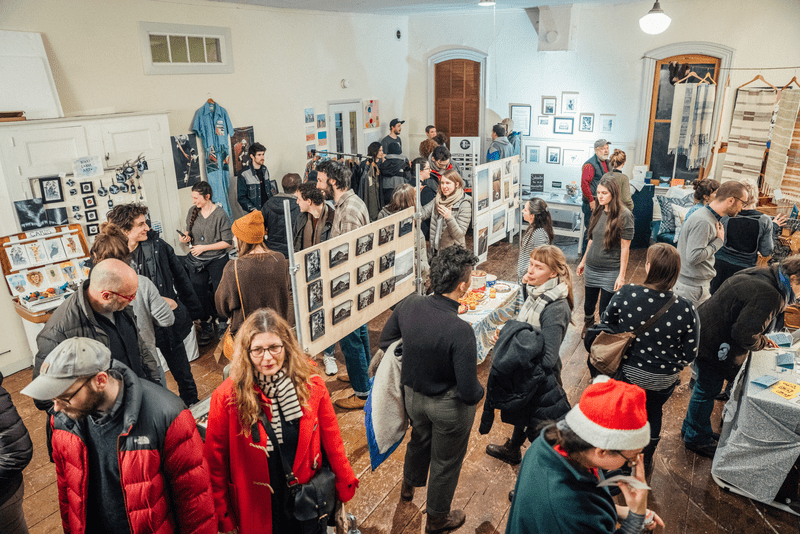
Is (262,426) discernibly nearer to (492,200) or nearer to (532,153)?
(492,200)

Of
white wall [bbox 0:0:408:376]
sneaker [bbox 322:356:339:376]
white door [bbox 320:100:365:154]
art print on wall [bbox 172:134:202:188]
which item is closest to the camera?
sneaker [bbox 322:356:339:376]

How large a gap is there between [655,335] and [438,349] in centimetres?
122

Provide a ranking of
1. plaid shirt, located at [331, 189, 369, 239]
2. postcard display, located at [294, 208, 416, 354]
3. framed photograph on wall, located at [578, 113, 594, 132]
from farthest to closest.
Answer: framed photograph on wall, located at [578, 113, 594, 132] < plaid shirt, located at [331, 189, 369, 239] < postcard display, located at [294, 208, 416, 354]

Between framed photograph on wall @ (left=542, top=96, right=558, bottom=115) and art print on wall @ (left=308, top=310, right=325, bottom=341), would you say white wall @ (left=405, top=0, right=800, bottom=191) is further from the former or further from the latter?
art print on wall @ (left=308, top=310, right=325, bottom=341)

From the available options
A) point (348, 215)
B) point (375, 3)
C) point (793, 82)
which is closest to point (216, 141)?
point (375, 3)

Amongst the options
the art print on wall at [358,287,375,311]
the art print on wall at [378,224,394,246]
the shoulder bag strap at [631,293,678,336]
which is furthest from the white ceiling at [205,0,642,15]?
the shoulder bag strap at [631,293,678,336]

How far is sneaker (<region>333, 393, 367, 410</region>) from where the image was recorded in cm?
402

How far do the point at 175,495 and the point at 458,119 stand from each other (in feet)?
29.1

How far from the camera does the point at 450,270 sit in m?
2.46

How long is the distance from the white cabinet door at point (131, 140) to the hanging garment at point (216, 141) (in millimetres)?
739

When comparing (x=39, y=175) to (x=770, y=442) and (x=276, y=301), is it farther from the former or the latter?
(x=770, y=442)

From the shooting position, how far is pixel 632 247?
7.75 metres

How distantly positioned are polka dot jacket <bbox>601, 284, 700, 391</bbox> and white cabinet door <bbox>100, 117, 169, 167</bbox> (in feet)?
14.6

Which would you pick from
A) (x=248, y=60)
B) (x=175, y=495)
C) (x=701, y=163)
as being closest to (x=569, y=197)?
(x=701, y=163)
